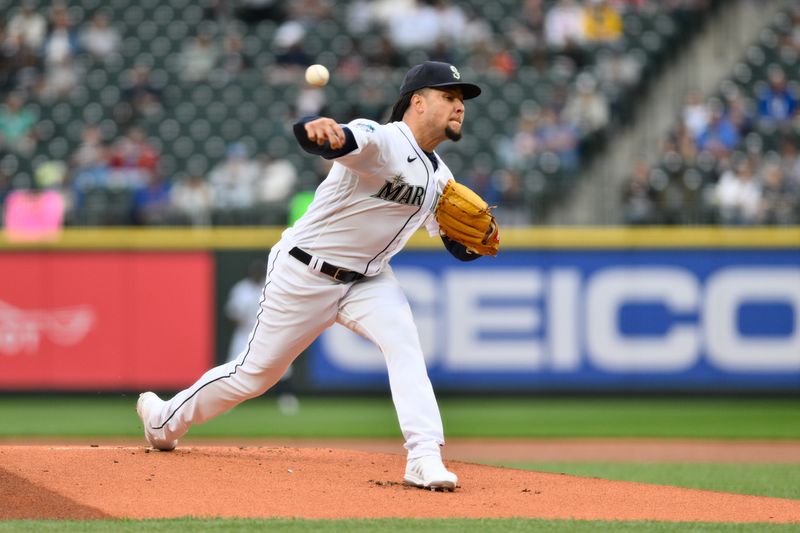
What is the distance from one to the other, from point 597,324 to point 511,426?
7.31ft

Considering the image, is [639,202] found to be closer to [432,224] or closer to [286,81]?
[286,81]

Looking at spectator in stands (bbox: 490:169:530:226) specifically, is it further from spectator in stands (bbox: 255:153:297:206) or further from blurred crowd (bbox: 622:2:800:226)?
spectator in stands (bbox: 255:153:297:206)

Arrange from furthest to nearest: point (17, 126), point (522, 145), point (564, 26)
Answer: point (564, 26) < point (17, 126) < point (522, 145)

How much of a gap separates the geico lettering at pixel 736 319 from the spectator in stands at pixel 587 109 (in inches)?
96.6

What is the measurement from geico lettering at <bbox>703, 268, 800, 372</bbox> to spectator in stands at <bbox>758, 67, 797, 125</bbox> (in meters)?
2.20

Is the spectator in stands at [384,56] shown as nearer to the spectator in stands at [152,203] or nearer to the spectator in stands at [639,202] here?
the spectator in stands at [152,203]

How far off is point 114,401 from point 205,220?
220 cm

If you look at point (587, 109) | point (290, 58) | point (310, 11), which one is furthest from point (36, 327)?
point (587, 109)

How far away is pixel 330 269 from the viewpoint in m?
5.95

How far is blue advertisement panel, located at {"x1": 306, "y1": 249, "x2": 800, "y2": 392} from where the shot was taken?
1347 centimetres

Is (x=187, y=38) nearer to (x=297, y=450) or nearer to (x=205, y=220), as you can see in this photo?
(x=205, y=220)

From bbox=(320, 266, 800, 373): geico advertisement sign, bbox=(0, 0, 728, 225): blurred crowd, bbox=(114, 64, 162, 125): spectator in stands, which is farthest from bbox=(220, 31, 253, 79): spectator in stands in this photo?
bbox=(320, 266, 800, 373): geico advertisement sign

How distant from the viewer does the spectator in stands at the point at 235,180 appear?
1428 cm

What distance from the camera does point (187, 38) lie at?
16.6 metres
